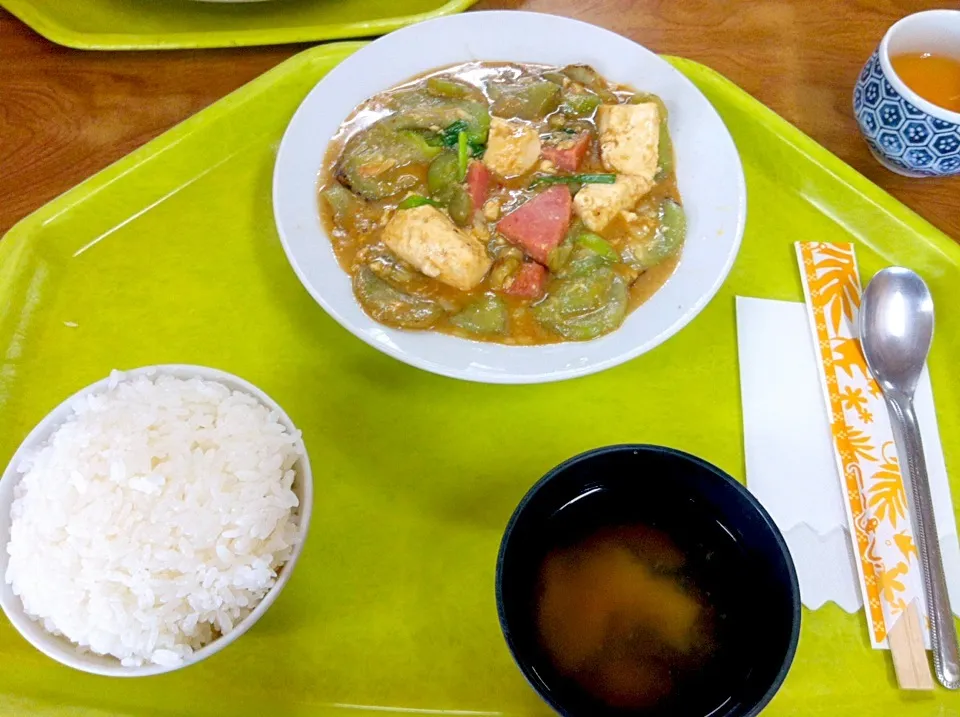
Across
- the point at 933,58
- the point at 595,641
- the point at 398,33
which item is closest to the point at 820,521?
the point at 595,641

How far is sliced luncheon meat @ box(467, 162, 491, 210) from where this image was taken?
198cm

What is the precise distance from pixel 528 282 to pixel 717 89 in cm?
100

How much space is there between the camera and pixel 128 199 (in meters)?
1.96

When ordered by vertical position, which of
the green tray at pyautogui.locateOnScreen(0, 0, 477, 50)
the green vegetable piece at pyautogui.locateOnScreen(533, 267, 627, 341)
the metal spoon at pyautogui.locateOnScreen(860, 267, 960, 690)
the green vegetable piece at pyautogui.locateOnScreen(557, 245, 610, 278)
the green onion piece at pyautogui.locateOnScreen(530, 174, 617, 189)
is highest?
the green tray at pyautogui.locateOnScreen(0, 0, 477, 50)

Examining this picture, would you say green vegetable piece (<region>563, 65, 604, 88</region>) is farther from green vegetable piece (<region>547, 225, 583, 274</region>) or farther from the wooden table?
green vegetable piece (<region>547, 225, 583, 274</region>)

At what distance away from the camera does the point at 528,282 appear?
186 cm

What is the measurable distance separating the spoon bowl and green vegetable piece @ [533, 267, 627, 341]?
669 millimetres

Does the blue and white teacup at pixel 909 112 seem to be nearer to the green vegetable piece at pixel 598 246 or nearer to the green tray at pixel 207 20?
the green vegetable piece at pixel 598 246

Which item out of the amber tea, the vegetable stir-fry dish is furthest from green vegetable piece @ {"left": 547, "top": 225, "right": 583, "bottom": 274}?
the amber tea

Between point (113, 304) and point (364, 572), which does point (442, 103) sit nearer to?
point (113, 304)

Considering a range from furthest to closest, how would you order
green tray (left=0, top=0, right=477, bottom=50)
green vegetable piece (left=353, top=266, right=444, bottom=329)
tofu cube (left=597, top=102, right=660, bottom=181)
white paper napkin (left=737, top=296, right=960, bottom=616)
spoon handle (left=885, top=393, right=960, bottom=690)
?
1. green tray (left=0, top=0, right=477, bottom=50)
2. tofu cube (left=597, top=102, right=660, bottom=181)
3. green vegetable piece (left=353, top=266, right=444, bottom=329)
4. white paper napkin (left=737, top=296, right=960, bottom=616)
5. spoon handle (left=885, top=393, right=960, bottom=690)

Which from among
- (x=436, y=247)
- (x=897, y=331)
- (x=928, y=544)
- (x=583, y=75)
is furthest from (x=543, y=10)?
(x=928, y=544)

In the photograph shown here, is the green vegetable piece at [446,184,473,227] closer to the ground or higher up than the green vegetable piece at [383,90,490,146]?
closer to the ground

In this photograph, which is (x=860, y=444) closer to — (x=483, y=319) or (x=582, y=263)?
(x=582, y=263)
